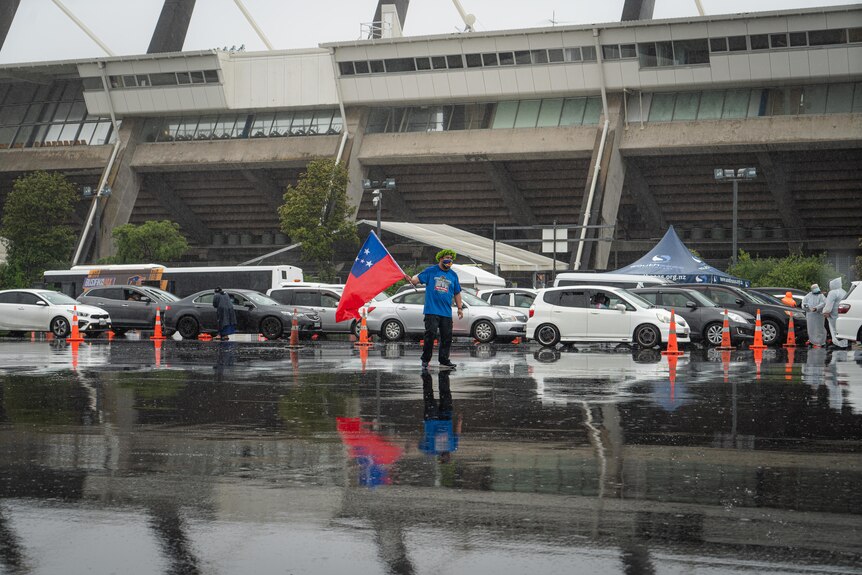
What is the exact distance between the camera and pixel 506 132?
59.5m

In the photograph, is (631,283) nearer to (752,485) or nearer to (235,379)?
(235,379)

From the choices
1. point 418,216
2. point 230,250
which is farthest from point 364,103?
point 230,250

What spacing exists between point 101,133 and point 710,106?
35.7 meters

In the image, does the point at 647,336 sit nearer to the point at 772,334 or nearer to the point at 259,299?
the point at 772,334

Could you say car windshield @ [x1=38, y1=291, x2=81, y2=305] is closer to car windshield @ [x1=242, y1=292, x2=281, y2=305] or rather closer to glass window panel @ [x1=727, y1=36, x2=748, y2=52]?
car windshield @ [x1=242, y1=292, x2=281, y2=305]

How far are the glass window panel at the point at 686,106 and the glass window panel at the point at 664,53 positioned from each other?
2295 millimetres

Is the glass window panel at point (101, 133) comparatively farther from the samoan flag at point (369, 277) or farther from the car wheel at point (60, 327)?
the samoan flag at point (369, 277)

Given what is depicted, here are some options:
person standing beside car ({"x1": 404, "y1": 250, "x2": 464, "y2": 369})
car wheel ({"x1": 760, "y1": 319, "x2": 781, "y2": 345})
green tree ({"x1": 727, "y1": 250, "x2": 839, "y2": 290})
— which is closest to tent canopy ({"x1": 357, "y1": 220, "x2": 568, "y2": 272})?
green tree ({"x1": 727, "y1": 250, "x2": 839, "y2": 290})

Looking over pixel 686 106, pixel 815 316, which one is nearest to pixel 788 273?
pixel 686 106

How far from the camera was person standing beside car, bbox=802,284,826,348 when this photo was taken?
23922mm

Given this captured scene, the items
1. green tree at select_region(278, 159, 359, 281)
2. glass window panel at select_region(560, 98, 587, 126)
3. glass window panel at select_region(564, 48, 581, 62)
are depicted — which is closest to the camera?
green tree at select_region(278, 159, 359, 281)

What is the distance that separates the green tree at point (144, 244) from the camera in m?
58.8

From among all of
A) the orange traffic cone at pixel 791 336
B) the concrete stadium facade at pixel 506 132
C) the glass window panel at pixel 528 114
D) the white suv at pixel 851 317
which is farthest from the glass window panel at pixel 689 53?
the white suv at pixel 851 317

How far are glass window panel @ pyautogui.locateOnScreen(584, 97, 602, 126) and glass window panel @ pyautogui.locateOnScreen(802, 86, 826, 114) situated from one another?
9.82 meters
